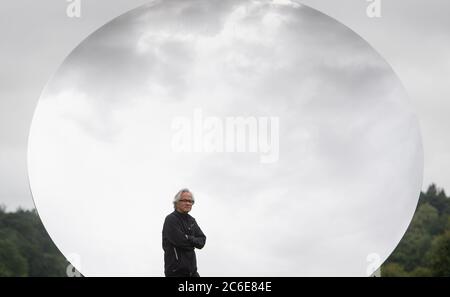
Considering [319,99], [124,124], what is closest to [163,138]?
[124,124]

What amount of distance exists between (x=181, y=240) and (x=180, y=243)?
4 centimetres

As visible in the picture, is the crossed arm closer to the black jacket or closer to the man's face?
the black jacket

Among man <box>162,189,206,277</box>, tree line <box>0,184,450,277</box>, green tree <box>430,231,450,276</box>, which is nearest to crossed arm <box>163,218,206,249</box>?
man <box>162,189,206,277</box>

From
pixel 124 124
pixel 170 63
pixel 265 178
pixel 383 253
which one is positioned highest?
pixel 170 63

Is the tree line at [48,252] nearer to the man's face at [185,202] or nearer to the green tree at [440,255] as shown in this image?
the green tree at [440,255]

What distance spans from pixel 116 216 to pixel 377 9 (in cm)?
526

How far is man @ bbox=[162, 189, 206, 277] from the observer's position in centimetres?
971

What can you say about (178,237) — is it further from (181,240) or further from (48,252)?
(48,252)

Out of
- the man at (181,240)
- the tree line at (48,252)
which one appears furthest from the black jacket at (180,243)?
the tree line at (48,252)

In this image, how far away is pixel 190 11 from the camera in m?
13.4

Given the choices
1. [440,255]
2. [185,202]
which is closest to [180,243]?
[185,202]

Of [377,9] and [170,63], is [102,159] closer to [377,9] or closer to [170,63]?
[170,63]

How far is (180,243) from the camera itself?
9.71m

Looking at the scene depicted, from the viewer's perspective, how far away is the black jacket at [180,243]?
970 cm
